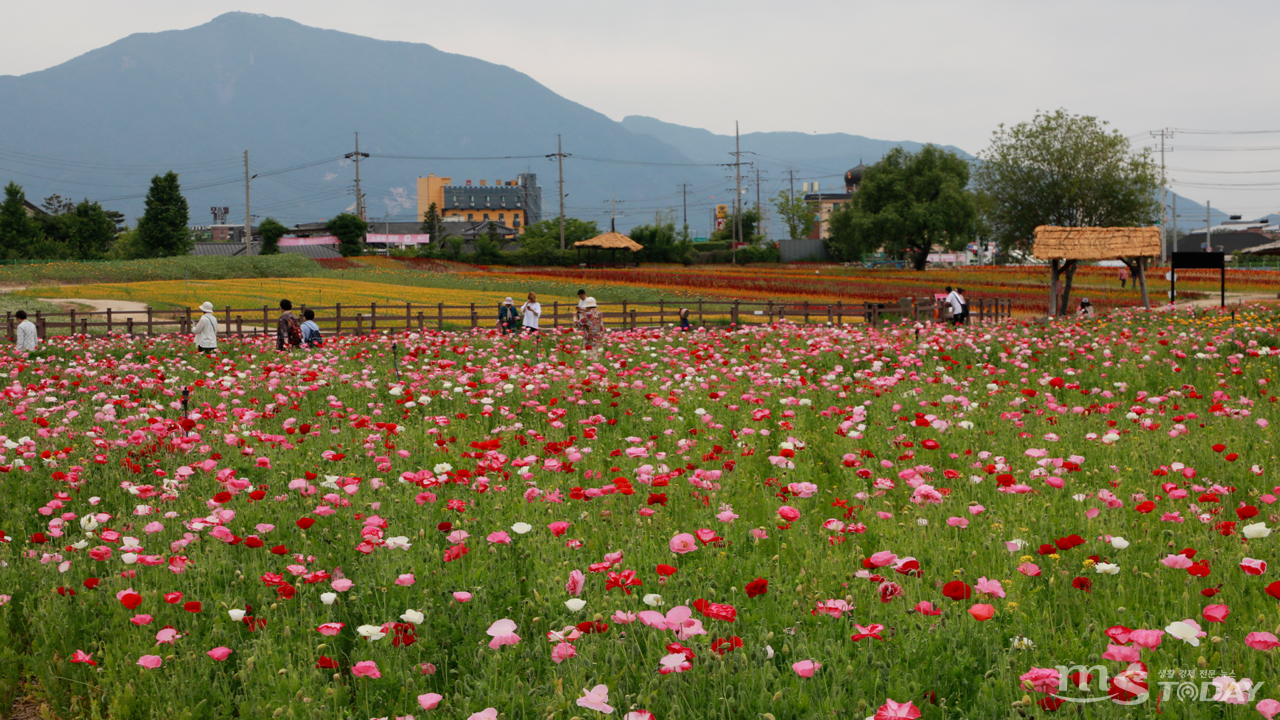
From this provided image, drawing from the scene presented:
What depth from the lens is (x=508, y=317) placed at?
22.8 meters

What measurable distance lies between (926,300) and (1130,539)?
98.7 feet

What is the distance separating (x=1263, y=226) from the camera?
15450cm

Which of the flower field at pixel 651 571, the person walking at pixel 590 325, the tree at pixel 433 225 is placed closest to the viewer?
the flower field at pixel 651 571

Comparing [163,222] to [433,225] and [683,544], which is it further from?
[683,544]

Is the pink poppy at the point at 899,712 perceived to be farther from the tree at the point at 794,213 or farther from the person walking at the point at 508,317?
the tree at the point at 794,213

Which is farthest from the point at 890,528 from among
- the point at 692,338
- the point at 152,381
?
the point at 692,338

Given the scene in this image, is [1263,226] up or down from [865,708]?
up

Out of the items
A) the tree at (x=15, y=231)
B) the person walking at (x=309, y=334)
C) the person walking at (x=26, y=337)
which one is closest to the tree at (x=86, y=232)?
the tree at (x=15, y=231)

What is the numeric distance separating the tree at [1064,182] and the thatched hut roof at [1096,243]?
34.5m

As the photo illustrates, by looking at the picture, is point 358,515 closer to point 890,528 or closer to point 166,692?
point 166,692

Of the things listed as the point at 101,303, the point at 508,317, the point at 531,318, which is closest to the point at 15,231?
the point at 101,303

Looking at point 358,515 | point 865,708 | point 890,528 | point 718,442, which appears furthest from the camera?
point 718,442

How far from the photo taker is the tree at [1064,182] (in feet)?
204

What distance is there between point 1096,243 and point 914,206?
138ft
